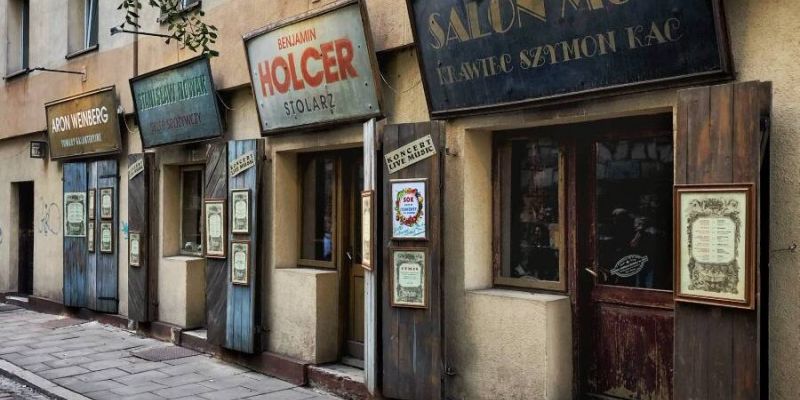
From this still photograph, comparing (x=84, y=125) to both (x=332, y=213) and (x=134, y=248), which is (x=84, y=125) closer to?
(x=134, y=248)

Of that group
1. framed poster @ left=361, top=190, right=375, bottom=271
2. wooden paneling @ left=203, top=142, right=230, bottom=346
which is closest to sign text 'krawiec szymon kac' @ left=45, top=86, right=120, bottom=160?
wooden paneling @ left=203, top=142, right=230, bottom=346

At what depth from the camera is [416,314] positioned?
597cm

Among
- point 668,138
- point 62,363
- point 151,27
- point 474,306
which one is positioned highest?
point 151,27

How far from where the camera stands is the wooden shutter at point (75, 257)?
11148 millimetres

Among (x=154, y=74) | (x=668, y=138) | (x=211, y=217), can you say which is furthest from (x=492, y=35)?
(x=154, y=74)

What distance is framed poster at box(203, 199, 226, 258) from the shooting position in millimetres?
8352

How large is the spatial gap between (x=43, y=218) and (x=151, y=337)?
4.10 metres

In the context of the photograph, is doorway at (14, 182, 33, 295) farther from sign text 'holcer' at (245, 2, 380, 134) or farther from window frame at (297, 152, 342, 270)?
sign text 'holcer' at (245, 2, 380, 134)

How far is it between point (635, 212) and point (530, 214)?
2.96ft

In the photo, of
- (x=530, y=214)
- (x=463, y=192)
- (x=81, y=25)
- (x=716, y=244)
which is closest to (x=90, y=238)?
(x=81, y=25)

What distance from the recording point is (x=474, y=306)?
5.85 metres

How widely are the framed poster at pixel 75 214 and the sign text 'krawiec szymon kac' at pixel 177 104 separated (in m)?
2.04

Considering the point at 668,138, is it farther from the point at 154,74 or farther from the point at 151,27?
the point at 151,27

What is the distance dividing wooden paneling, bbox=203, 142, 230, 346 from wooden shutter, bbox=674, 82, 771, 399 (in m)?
5.17
